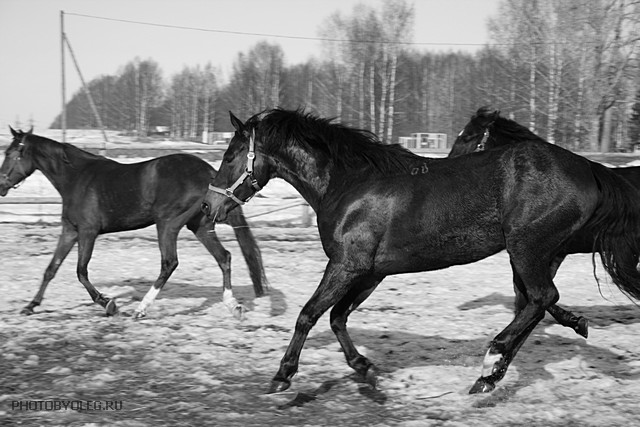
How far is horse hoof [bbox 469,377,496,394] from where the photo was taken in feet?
14.4

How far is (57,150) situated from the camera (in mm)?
7340

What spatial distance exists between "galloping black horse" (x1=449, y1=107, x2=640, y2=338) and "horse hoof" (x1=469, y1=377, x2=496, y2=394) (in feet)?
3.57

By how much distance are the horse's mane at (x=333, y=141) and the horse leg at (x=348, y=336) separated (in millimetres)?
803

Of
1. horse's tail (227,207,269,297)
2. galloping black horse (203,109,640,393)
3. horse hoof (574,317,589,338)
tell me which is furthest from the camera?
horse's tail (227,207,269,297)

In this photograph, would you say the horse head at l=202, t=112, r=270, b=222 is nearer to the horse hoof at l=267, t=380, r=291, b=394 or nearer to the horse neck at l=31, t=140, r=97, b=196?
the horse hoof at l=267, t=380, r=291, b=394

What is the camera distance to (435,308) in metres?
7.18

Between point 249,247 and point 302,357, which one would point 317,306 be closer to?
point 302,357

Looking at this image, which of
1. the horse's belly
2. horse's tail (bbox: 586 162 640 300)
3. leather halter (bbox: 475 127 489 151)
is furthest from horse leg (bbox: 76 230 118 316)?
horse's tail (bbox: 586 162 640 300)

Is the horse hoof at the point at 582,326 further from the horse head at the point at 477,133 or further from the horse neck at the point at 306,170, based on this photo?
the horse neck at the point at 306,170

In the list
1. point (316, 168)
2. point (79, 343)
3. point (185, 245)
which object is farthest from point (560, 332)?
point (185, 245)

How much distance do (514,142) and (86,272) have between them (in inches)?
167

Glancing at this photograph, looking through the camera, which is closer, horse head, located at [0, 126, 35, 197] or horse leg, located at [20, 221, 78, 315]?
horse leg, located at [20, 221, 78, 315]

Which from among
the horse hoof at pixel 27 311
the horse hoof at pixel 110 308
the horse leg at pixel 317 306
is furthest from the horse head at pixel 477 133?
the horse hoof at pixel 27 311

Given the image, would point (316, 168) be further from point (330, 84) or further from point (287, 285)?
point (330, 84)
